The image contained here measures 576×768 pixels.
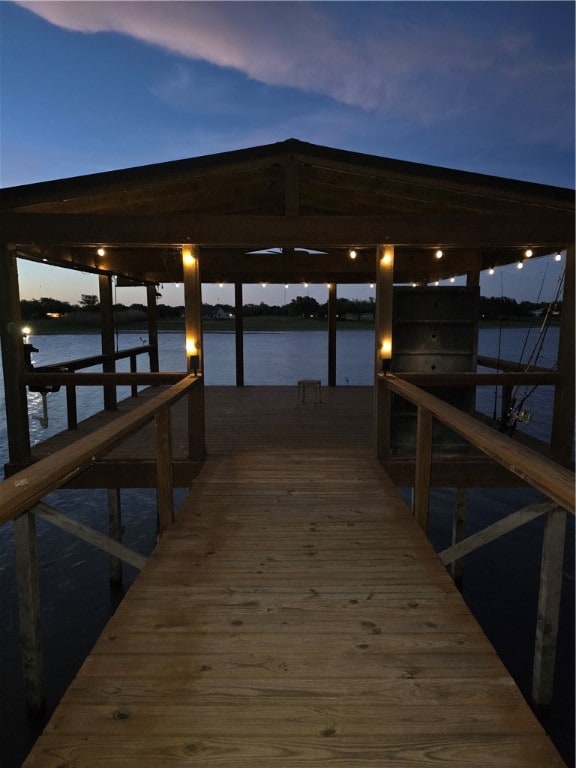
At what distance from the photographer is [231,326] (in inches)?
3979

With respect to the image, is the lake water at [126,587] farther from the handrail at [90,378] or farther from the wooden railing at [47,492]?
the handrail at [90,378]

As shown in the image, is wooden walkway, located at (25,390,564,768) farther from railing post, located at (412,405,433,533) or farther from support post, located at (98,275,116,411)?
support post, located at (98,275,116,411)

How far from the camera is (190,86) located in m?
33.9

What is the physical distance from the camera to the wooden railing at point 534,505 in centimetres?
196

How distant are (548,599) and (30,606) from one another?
3517 mm

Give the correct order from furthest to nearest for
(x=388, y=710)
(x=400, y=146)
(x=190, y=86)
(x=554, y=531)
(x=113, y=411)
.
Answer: (x=400, y=146) < (x=190, y=86) < (x=113, y=411) < (x=554, y=531) < (x=388, y=710)

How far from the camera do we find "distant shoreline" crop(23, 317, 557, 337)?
9206 centimetres

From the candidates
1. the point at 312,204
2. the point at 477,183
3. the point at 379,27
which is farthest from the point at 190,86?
the point at 477,183

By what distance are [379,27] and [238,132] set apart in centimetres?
6055

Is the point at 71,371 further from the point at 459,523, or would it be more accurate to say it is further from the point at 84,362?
the point at 459,523

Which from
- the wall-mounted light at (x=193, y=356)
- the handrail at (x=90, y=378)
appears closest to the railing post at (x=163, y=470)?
the handrail at (x=90, y=378)

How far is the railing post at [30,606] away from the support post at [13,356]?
271 cm

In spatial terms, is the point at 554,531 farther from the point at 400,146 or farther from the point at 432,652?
the point at 400,146

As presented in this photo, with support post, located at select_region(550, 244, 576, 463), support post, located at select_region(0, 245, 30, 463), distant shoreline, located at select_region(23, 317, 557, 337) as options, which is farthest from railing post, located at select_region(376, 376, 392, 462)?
distant shoreline, located at select_region(23, 317, 557, 337)
